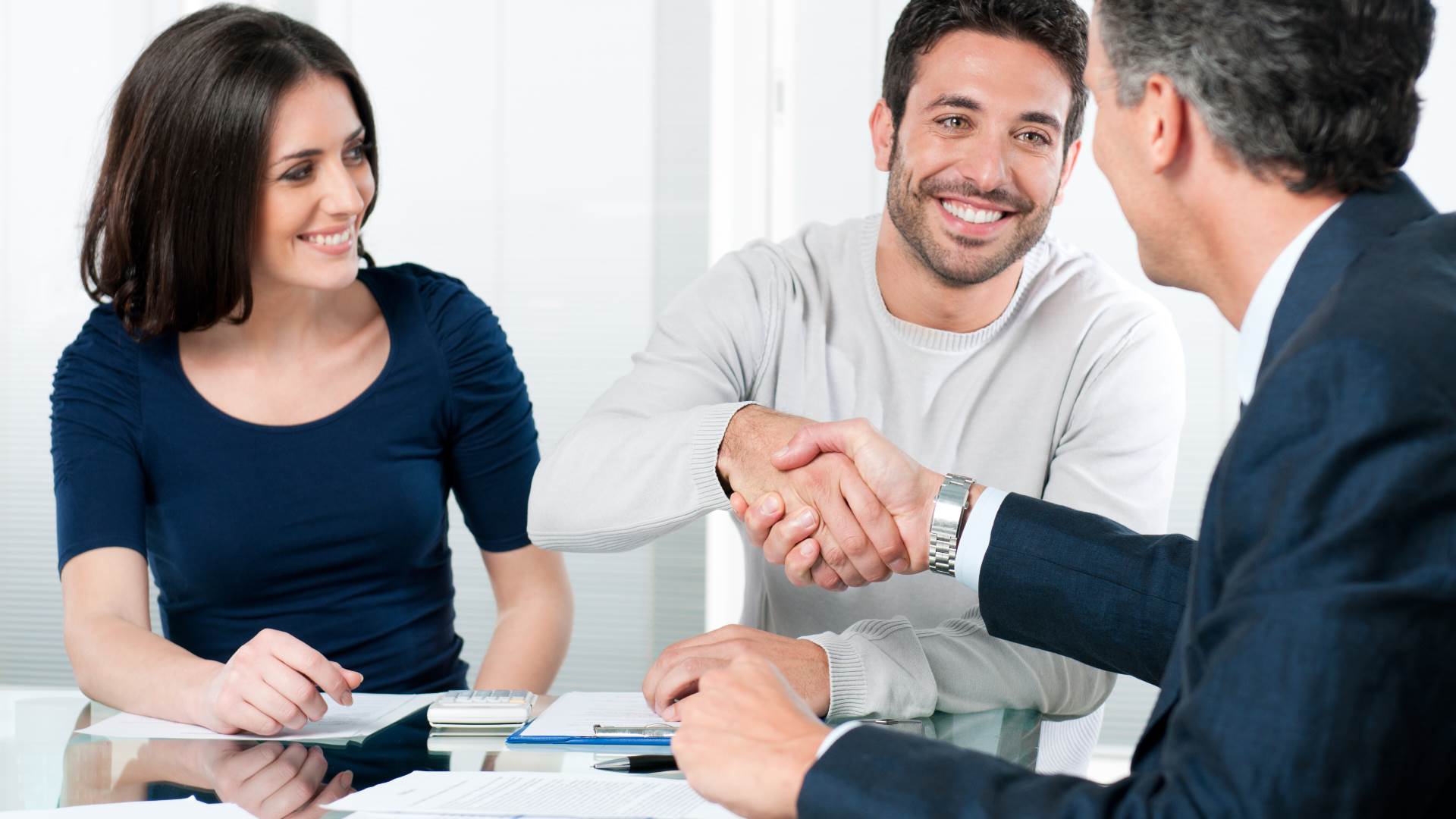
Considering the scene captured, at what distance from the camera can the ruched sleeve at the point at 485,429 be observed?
1946mm

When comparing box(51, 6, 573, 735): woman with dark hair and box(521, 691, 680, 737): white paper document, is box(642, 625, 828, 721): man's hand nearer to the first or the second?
box(521, 691, 680, 737): white paper document

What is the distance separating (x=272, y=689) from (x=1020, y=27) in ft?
4.16

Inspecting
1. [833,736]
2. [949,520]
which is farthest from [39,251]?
[833,736]

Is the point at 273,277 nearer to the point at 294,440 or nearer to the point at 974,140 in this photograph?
the point at 294,440

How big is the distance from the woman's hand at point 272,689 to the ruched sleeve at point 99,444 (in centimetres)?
50

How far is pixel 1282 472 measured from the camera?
72cm

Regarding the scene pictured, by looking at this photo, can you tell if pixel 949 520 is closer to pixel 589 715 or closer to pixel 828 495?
pixel 828 495

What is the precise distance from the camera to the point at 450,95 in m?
3.23

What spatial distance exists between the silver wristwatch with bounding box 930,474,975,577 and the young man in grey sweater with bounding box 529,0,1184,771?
0.10m

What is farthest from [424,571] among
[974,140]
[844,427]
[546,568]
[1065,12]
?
[1065,12]

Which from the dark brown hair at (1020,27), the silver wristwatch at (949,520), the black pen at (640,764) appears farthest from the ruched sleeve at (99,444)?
the dark brown hair at (1020,27)

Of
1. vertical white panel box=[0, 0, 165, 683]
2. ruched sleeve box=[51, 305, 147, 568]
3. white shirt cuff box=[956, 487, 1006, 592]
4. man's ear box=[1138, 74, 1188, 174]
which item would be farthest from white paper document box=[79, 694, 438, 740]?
vertical white panel box=[0, 0, 165, 683]

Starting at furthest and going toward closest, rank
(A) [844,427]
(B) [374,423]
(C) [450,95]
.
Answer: (C) [450,95] → (B) [374,423] → (A) [844,427]

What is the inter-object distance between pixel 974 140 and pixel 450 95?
72.4 inches
